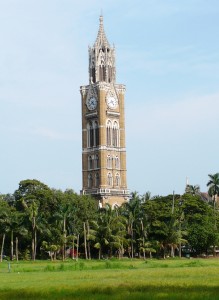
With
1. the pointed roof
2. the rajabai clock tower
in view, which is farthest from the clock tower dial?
the pointed roof

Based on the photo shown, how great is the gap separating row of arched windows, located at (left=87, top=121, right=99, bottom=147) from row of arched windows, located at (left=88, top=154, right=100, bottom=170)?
7.84 feet

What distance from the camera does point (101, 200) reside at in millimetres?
119188

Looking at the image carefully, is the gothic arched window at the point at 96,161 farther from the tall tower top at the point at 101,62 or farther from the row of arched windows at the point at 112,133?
the tall tower top at the point at 101,62

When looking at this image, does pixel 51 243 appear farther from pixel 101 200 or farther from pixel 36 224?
pixel 101 200

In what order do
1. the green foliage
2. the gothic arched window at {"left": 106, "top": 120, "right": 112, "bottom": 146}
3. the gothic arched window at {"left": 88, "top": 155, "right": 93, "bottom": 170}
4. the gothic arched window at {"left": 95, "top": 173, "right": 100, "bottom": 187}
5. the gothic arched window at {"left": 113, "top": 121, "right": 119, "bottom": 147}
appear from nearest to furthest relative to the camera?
the green foliage, the gothic arched window at {"left": 95, "top": 173, "right": 100, "bottom": 187}, the gothic arched window at {"left": 106, "top": 120, "right": 112, "bottom": 146}, the gothic arched window at {"left": 88, "top": 155, "right": 93, "bottom": 170}, the gothic arched window at {"left": 113, "top": 121, "right": 119, "bottom": 147}

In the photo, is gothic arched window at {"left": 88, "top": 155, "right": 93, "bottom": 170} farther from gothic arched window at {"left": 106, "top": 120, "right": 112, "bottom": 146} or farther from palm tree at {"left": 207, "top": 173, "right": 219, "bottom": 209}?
palm tree at {"left": 207, "top": 173, "right": 219, "bottom": 209}

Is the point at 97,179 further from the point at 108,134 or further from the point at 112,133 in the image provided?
the point at 112,133

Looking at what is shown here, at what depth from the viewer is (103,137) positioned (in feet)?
406

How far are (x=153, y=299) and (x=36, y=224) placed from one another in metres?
54.9

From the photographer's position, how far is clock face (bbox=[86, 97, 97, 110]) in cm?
12724

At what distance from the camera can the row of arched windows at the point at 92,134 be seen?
412 feet

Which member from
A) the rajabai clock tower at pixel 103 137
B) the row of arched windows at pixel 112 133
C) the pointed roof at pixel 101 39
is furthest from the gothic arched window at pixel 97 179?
the pointed roof at pixel 101 39

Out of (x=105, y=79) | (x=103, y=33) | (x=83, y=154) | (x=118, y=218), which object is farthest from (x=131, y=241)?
(x=103, y=33)

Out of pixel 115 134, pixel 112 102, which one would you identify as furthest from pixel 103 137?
pixel 112 102
